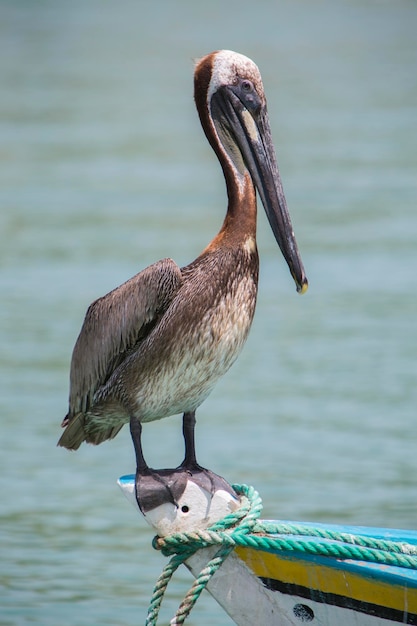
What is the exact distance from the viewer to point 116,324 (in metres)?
4.36

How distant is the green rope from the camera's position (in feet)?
12.4

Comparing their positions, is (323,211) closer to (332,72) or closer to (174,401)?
(174,401)

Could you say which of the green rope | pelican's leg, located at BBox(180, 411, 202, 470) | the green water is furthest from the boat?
the green water

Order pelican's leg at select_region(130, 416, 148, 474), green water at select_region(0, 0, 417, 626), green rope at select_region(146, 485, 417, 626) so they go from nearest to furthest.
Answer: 1. green rope at select_region(146, 485, 417, 626)
2. pelican's leg at select_region(130, 416, 148, 474)
3. green water at select_region(0, 0, 417, 626)

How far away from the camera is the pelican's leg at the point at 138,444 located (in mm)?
4016

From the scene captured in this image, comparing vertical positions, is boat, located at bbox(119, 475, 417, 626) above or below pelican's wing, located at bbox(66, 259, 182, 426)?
below

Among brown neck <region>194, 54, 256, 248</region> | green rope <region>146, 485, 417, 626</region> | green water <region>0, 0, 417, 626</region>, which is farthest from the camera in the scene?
green water <region>0, 0, 417, 626</region>

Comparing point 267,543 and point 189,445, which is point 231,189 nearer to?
point 189,445

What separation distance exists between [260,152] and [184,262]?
277 inches

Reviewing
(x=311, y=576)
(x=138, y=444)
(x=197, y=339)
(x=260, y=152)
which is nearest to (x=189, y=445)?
(x=138, y=444)

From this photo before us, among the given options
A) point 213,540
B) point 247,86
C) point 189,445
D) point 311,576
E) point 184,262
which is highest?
point 184,262

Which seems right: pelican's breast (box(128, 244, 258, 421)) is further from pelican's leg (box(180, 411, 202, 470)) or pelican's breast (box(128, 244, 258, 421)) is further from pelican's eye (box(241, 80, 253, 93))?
pelican's eye (box(241, 80, 253, 93))

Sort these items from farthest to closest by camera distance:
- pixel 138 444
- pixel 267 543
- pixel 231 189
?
pixel 231 189, pixel 138 444, pixel 267 543

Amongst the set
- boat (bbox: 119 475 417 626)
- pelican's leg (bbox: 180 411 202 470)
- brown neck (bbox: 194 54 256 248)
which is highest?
brown neck (bbox: 194 54 256 248)
